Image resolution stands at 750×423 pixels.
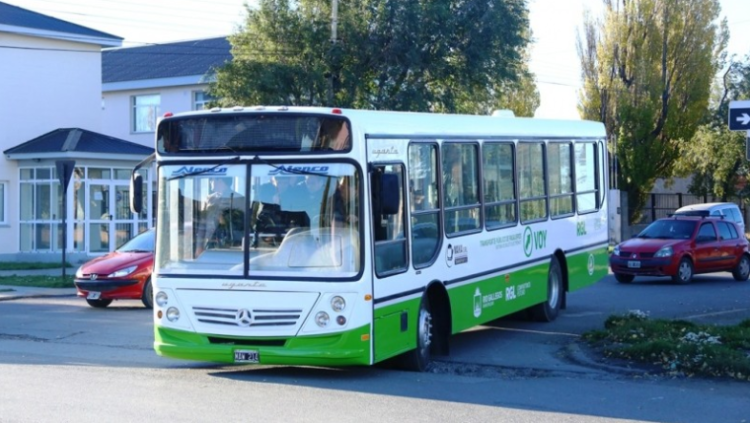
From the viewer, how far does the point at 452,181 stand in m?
12.8

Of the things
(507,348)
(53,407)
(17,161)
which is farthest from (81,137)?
(53,407)

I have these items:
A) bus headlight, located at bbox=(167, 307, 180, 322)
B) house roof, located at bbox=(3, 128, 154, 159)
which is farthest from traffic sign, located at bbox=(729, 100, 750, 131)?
house roof, located at bbox=(3, 128, 154, 159)

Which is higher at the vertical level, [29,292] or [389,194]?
[389,194]

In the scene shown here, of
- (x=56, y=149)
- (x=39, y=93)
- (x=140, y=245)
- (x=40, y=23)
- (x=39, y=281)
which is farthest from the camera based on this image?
(x=40, y=23)

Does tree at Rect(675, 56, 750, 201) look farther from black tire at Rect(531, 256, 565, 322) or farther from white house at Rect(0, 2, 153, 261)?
black tire at Rect(531, 256, 565, 322)

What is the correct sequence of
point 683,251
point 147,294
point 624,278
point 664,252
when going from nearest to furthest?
point 147,294 < point 664,252 < point 683,251 < point 624,278

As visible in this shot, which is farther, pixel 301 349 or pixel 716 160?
pixel 716 160

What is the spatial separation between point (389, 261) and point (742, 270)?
57.8ft

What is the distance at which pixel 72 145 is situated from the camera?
3288 cm

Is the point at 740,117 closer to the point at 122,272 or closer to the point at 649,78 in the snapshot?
the point at 122,272

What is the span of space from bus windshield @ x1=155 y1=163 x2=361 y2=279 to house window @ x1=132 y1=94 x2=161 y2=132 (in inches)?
1255

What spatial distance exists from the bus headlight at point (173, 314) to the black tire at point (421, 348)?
2523mm

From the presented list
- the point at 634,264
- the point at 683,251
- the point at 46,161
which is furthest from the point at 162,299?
the point at 46,161

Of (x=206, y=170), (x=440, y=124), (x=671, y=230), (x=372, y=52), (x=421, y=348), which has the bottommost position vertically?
(x=421, y=348)
